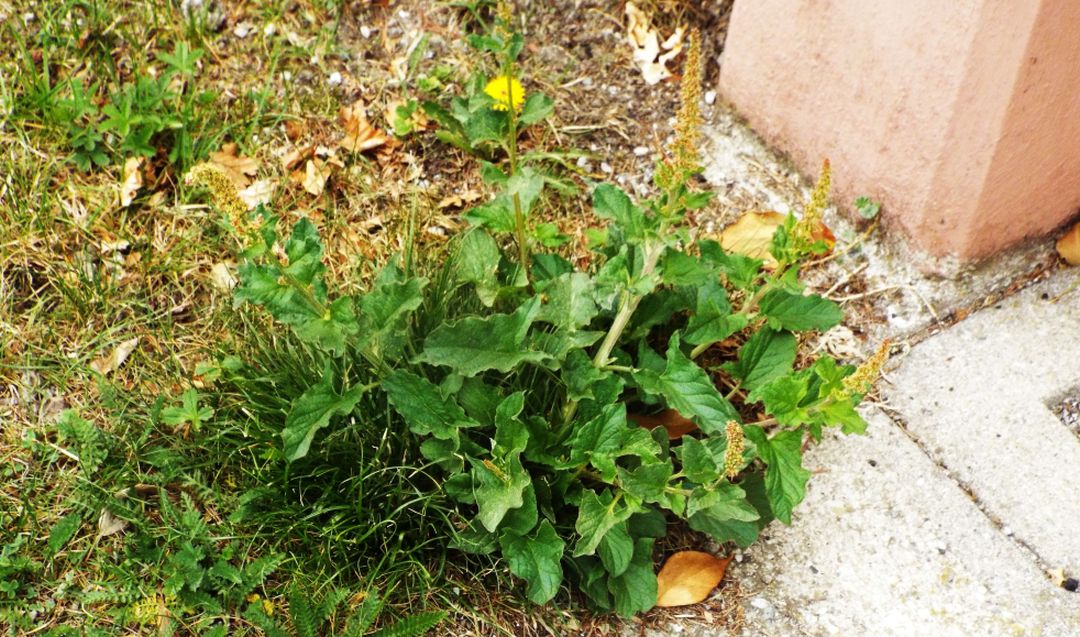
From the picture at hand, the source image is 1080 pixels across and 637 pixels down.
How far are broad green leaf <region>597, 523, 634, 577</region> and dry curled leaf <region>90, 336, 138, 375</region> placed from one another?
1425 millimetres

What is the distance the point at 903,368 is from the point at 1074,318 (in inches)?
20.4

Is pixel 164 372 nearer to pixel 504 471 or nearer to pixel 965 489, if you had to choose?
pixel 504 471

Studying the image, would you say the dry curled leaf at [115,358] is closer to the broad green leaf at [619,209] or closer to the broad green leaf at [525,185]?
the broad green leaf at [525,185]

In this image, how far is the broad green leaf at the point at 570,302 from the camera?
237 centimetres

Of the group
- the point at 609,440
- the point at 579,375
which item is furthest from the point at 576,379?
the point at 609,440

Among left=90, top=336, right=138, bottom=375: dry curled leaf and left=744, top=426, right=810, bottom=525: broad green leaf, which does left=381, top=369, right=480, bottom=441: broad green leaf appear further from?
left=90, top=336, right=138, bottom=375: dry curled leaf

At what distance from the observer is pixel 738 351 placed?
2.61 metres

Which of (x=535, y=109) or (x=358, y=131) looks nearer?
(x=535, y=109)

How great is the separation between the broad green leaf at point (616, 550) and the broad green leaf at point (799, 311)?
26.3 inches

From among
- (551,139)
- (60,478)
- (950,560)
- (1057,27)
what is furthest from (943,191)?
(60,478)

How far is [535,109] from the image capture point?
280 centimetres

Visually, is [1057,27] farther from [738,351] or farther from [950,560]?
[950,560]

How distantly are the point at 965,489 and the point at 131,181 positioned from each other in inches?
99.5

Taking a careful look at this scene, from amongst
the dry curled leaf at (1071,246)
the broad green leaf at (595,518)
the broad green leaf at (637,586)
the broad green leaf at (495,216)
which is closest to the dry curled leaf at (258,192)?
the broad green leaf at (495,216)
